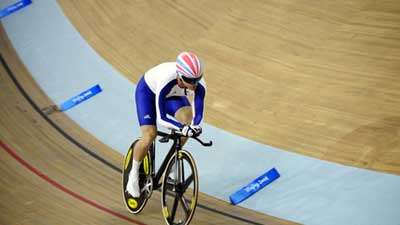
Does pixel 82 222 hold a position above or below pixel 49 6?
below

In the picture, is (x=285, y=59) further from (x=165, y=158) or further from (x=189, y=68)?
(x=189, y=68)

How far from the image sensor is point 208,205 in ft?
17.3

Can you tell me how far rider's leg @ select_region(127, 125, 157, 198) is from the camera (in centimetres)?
473

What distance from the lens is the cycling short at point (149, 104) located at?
4.76 m

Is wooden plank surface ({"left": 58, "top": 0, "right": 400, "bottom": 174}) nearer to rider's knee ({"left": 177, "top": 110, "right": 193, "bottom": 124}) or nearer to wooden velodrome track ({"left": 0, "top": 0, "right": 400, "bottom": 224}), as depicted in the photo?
wooden velodrome track ({"left": 0, "top": 0, "right": 400, "bottom": 224})

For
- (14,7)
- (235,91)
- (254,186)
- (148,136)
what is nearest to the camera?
(148,136)

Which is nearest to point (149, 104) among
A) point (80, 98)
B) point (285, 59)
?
point (80, 98)

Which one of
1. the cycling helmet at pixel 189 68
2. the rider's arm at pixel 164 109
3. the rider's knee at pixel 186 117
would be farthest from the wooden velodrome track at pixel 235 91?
the cycling helmet at pixel 189 68

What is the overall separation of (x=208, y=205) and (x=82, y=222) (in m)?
1.02

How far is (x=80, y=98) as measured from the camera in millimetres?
6797

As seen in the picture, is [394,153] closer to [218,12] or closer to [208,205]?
[208,205]

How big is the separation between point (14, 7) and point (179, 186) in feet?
15.7

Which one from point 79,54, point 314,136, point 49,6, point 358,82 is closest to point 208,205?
point 314,136

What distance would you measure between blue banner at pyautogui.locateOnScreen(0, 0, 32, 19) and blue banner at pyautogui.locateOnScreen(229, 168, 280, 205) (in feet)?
14.6
